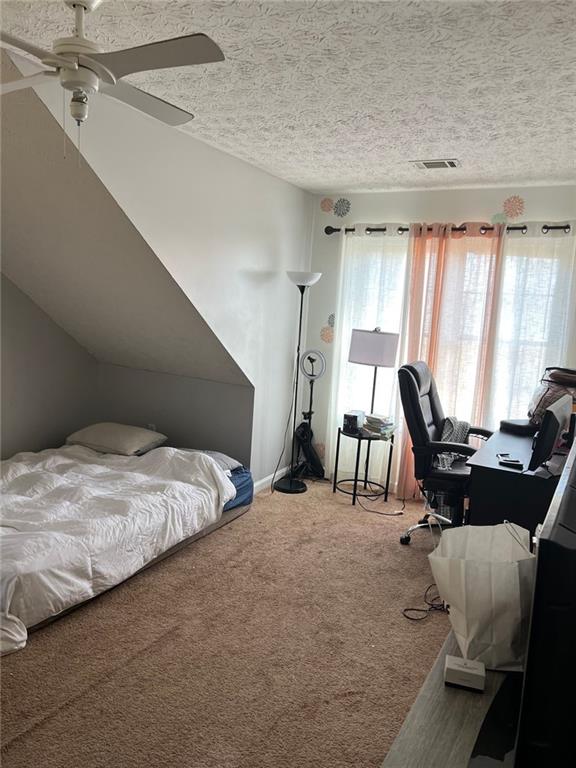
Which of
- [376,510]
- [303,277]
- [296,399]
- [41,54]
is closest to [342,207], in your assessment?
[303,277]

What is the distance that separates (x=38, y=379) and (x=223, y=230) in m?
1.78

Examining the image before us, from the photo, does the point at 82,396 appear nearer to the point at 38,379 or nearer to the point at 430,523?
the point at 38,379

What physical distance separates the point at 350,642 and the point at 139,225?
2334 mm

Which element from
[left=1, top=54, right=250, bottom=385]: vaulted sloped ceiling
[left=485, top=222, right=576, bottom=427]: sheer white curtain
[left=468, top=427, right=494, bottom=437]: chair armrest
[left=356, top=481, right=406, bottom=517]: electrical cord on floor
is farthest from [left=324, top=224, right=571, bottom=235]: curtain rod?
[left=356, top=481, right=406, bottom=517]: electrical cord on floor

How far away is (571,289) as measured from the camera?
4.12 m

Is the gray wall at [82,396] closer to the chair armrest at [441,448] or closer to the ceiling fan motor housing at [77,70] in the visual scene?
the chair armrest at [441,448]

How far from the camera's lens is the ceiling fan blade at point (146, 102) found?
1869 mm

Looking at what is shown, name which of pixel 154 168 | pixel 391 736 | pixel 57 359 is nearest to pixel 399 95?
pixel 154 168

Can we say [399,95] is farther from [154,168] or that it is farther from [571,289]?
[571,289]

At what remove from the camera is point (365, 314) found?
4887 mm

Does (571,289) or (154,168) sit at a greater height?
(154,168)

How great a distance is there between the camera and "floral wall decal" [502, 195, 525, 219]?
4289mm

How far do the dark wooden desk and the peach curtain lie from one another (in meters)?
1.37

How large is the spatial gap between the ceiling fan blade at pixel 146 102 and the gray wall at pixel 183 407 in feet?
8.48
